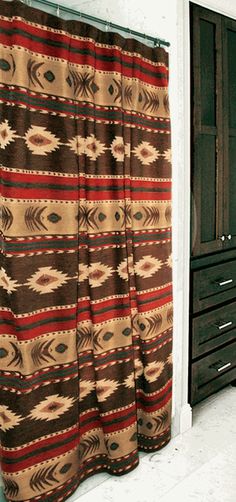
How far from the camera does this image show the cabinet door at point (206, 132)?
83.6 inches

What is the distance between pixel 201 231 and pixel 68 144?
0.92 m

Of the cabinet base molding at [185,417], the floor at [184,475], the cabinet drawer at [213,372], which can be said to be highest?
the cabinet drawer at [213,372]

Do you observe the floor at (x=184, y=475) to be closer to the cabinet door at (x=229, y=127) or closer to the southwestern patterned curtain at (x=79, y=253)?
the southwestern patterned curtain at (x=79, y=253)

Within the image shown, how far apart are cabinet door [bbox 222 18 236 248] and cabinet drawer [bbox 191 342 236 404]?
0.61 meters

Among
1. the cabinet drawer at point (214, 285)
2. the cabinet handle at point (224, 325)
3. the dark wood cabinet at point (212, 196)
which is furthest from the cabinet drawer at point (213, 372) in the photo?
the cabinet drawer at point (214, 285)

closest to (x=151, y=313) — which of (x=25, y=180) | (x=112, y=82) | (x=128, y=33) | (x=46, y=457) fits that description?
(x=46, y=457)

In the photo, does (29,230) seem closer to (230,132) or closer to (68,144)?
(68,144)

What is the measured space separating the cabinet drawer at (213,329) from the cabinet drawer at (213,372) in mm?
54

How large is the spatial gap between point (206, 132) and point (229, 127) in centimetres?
23

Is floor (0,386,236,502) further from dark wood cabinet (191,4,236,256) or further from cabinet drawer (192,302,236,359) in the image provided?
dark wood cabinet (191,4,236,256)

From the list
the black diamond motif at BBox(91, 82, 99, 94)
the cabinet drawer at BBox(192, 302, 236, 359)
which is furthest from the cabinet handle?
the black diamond motif at BBox(91, 82, 99, 94)

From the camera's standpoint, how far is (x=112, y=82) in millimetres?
1743

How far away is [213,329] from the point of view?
240 centimetres

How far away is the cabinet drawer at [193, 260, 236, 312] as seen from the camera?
2.26 metres
